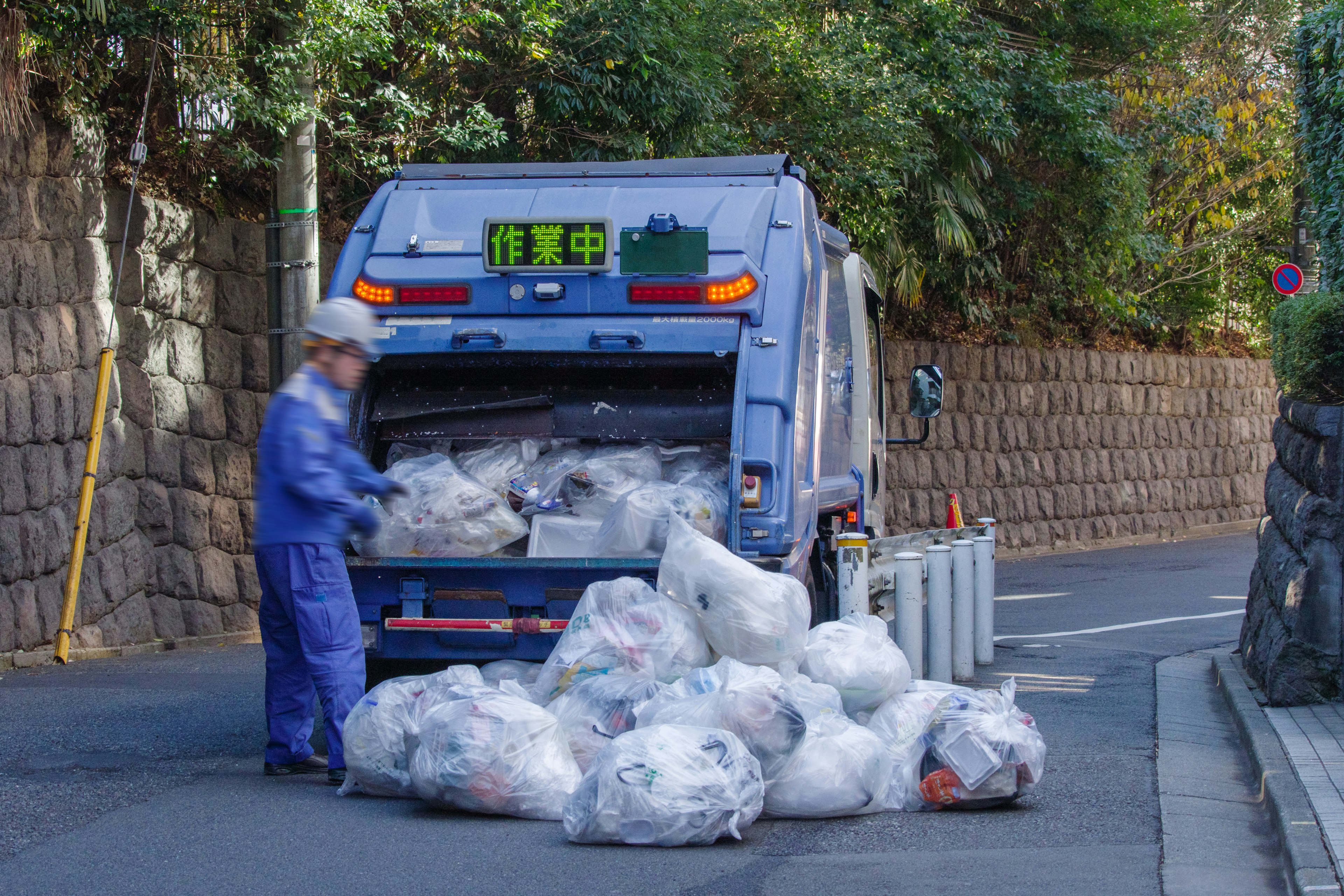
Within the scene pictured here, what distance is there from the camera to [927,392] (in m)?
9.00

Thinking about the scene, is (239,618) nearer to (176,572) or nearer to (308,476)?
(176,572)

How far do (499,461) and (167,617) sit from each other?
4779 millimetres

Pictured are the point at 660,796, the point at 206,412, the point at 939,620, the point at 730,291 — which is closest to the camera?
the point at 660,796

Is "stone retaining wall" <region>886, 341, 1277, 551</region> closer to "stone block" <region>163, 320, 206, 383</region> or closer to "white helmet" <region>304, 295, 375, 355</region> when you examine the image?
"stone block" <region>163, 320, 206, 383</region>

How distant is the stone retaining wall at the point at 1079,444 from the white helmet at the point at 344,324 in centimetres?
1305

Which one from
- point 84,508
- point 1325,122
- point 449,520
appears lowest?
point 84,508

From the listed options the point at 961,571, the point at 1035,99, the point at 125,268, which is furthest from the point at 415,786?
the point at 1035,99

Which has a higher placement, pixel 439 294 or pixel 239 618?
pixel 439 294

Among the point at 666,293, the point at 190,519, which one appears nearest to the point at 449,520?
the point at 666,293

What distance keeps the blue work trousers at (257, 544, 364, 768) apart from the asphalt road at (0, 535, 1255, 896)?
8.4 inches

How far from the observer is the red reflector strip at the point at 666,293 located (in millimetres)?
6402

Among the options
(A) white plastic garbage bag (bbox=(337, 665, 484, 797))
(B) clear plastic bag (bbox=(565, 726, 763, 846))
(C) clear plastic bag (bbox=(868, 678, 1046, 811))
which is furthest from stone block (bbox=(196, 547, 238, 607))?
(C) clear plastic bag (bbox=(868, 678, 1046, 811))

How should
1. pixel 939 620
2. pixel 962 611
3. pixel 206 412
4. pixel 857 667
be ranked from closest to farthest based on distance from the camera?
pixel 857 667
pixel 939 620
pixel 962 611
pixel 206 412

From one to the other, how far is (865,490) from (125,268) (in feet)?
18.1
